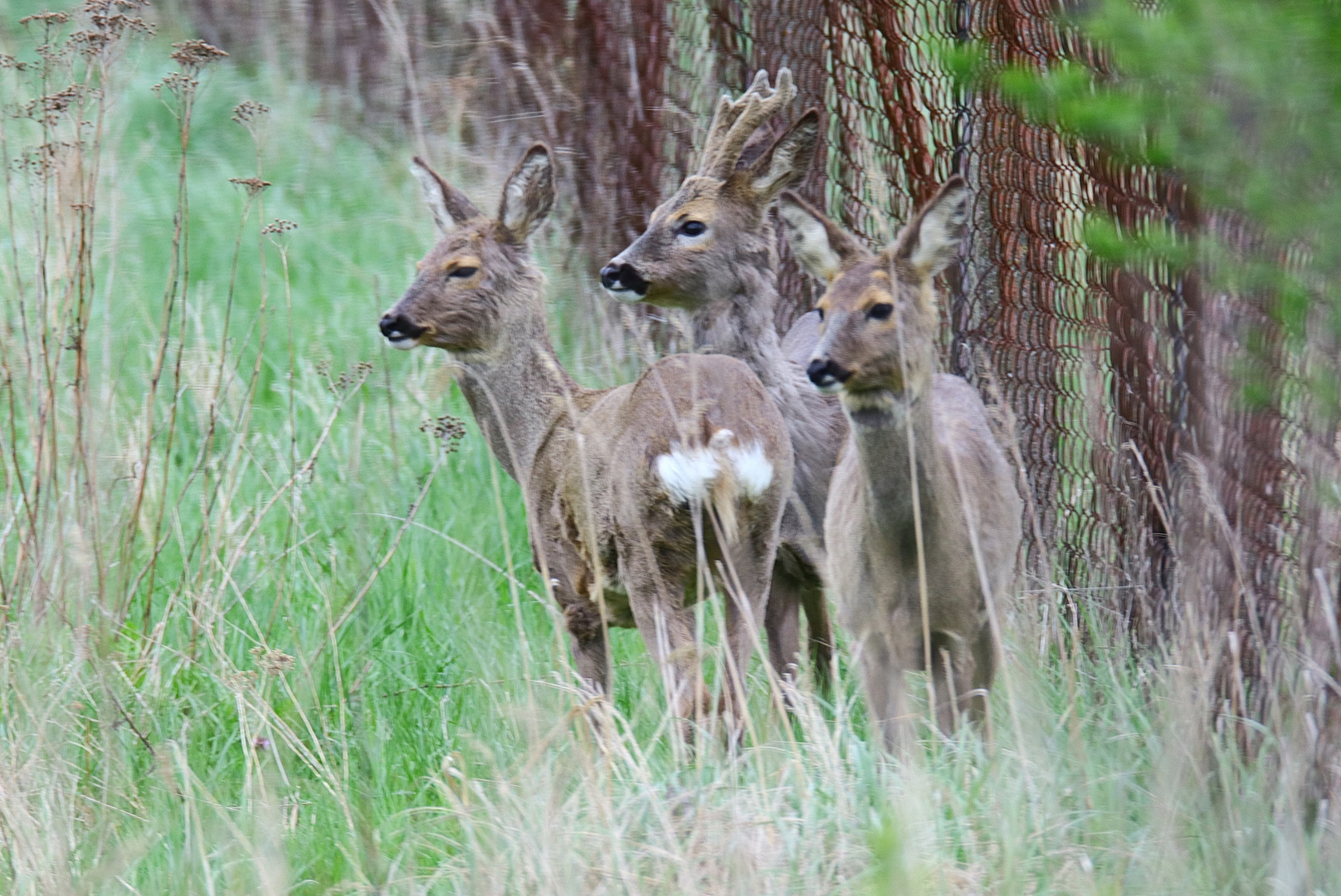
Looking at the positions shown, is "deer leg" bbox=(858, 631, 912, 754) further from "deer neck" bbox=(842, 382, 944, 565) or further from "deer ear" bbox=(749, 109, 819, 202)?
"deer ear" bbox=(749, 109, 819, 202)

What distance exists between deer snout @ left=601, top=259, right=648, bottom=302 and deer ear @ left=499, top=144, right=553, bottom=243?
0.27 meters

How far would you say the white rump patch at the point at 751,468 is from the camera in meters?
3.99

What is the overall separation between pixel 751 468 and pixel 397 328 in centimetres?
119

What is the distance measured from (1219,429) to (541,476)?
2089 mm

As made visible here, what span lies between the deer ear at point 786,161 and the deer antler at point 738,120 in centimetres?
8

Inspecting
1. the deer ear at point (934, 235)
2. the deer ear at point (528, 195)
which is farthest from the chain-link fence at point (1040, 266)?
the deer ear at point (528, 195)

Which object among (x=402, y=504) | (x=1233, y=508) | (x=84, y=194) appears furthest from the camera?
(x=402, y=504)

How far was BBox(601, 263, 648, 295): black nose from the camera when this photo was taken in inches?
194

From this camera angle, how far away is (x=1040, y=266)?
4.49 m

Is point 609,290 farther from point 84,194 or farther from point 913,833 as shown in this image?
point 913,833

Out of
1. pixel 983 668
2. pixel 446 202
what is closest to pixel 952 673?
pixel 983 668

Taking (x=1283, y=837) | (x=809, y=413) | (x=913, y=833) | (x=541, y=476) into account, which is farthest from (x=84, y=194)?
(x=1283, y=837)

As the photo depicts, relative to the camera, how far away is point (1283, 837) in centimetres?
263

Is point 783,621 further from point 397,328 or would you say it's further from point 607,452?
point 397,328
